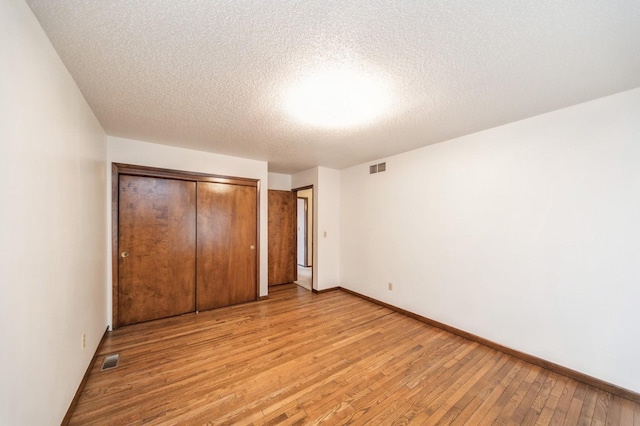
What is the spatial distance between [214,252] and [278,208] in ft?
5.75

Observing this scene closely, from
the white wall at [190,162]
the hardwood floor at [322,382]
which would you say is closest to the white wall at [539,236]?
the hardwood floor at [322,382]

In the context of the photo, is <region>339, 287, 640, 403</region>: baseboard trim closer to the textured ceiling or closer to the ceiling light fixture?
the textured ceiling

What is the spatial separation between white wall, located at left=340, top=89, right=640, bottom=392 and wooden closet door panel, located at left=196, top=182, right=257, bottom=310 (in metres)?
2.53

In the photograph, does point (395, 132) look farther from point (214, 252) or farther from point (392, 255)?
point (214, 252)

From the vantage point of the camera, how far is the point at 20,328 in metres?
1.07

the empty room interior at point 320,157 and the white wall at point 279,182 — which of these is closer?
the empty room interior at point 320,157

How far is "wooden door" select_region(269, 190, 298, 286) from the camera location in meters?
4.87

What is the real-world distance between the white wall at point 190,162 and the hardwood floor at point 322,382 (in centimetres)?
127

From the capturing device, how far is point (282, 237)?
5.00m

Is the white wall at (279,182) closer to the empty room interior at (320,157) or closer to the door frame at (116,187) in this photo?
the empty room interior at (320,157)

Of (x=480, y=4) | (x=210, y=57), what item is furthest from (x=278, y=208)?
(x=480, y=4)

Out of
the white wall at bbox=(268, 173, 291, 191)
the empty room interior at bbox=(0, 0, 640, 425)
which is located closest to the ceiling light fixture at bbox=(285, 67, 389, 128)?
the empty room interior at bbox=(0, 0, 640, 425)

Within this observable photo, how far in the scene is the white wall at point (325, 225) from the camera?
14.5 feet

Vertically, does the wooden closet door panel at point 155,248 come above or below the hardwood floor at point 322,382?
above
